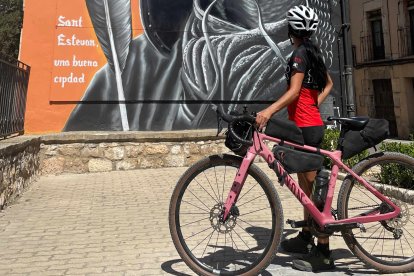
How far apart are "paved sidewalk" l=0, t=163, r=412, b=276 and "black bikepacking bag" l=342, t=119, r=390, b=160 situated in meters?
0.93

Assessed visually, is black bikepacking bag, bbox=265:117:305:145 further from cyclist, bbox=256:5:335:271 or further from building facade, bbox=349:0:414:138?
building facade, bbox=349:0:414:138

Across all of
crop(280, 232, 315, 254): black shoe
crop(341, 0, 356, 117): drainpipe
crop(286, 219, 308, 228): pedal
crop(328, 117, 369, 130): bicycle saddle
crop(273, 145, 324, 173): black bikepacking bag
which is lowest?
crop(280, 232, 315, 254): black shoe

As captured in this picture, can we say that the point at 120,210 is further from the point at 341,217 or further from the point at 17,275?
the point at 341,217

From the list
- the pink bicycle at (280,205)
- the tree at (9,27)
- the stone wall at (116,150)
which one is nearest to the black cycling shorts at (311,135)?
the pink bicycle at (280,205)

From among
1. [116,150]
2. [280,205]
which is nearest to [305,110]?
[280,205]

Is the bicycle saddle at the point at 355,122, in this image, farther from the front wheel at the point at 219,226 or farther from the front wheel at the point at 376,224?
the front wheel at the point at 219,226

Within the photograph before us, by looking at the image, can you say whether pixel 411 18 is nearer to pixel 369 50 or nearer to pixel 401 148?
pixel 369 50

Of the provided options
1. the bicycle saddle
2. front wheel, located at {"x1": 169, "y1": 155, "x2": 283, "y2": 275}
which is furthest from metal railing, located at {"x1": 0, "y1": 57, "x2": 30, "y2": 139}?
the bicycle saddle

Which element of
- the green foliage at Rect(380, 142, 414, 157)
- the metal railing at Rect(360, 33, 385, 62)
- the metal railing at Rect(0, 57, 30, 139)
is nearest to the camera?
the green foliage at Rect(380, 142, 414, 157)

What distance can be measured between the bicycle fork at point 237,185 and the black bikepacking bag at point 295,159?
0.23 metres

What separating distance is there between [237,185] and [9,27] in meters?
31.8

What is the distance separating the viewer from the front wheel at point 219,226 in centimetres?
302

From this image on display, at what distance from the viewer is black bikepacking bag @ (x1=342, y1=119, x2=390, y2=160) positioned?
3236 mm

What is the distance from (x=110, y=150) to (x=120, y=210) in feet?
11.2
